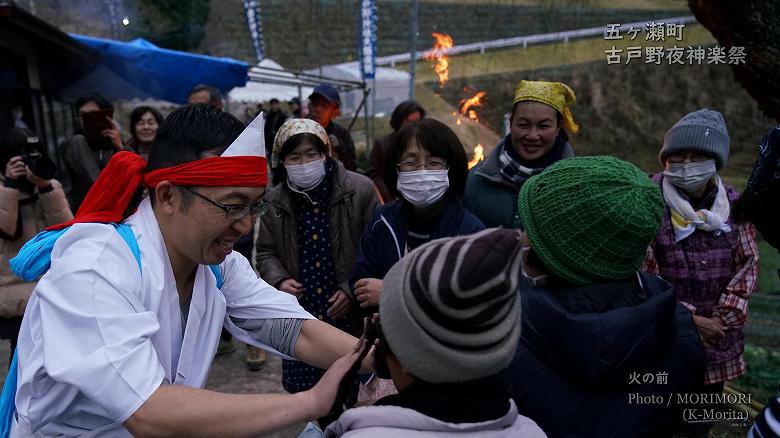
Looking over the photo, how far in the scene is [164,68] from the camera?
1069 cm

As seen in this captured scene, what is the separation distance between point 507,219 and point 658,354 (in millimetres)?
1606

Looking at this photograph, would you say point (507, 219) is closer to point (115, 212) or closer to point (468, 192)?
point (468, 192)

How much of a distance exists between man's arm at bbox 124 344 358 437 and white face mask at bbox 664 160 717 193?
244 centimetres

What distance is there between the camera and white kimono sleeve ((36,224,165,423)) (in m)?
1.44

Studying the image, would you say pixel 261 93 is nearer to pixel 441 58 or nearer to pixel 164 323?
pixel 441 58

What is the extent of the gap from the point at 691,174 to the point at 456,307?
2.53 m

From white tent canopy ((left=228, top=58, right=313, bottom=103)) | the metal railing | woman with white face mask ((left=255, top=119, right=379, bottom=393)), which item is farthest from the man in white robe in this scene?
the metal railing

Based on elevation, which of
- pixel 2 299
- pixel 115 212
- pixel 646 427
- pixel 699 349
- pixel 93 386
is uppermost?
pixel 115 212

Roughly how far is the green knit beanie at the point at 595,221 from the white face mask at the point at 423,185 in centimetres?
132

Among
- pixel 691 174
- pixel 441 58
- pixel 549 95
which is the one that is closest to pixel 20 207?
pixel 549 95

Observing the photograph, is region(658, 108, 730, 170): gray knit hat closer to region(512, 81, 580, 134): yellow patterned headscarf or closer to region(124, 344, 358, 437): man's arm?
region(512, 81, 580, 134): yellow patterned headscarf

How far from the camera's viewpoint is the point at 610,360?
1615mm

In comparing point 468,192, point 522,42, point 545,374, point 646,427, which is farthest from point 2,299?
point 522,42

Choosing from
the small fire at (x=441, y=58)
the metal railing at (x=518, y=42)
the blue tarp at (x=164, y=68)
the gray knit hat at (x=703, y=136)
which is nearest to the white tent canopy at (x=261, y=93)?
the blue tarp at (x=164, y=68)
